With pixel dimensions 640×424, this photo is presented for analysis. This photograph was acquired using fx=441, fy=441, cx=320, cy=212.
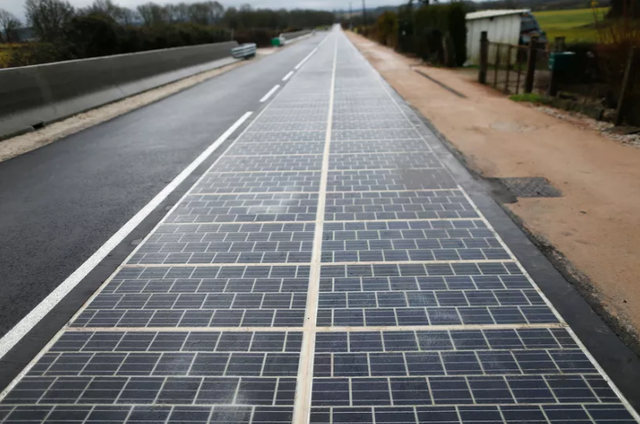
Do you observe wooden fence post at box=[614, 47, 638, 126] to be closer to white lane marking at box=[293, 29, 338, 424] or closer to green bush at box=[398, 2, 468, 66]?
white lane marking at box=[293, 29, 338, 424]

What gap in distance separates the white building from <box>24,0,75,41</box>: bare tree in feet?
81.2

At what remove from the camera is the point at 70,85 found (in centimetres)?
→ 1347

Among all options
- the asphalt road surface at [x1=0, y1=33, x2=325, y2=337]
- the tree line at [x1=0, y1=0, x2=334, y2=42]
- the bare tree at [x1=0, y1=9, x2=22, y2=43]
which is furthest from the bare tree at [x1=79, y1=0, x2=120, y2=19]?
the asphalt road surface at [x1=0, y1=33, x2=325, y2=337]

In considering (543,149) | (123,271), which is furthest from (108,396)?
(543,149)

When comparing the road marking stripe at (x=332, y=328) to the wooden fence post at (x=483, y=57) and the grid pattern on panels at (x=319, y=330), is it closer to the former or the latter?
the grid pattern on panels at (x=319, y=330)

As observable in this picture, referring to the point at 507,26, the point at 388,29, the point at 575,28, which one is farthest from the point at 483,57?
the point at 388,29

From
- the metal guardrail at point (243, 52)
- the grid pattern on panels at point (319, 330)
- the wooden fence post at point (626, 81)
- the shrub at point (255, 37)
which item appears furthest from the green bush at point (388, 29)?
the grid pattern on panels at point (319, 330)

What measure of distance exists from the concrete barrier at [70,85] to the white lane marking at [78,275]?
609 centimetres

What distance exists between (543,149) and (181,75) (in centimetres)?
1896

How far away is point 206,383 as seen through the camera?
3430mm

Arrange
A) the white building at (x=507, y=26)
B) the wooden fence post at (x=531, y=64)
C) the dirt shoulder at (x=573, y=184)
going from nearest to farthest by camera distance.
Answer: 1. the dirt shoulder at (x=573, y=184)
2. the wooden fence post at (x=531, y=64)
3. the white building at (x=507, y=26)

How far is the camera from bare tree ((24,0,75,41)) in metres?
26.0

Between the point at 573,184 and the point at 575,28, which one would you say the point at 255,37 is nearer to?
the point at 575,28

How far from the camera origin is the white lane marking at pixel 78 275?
3975mm
